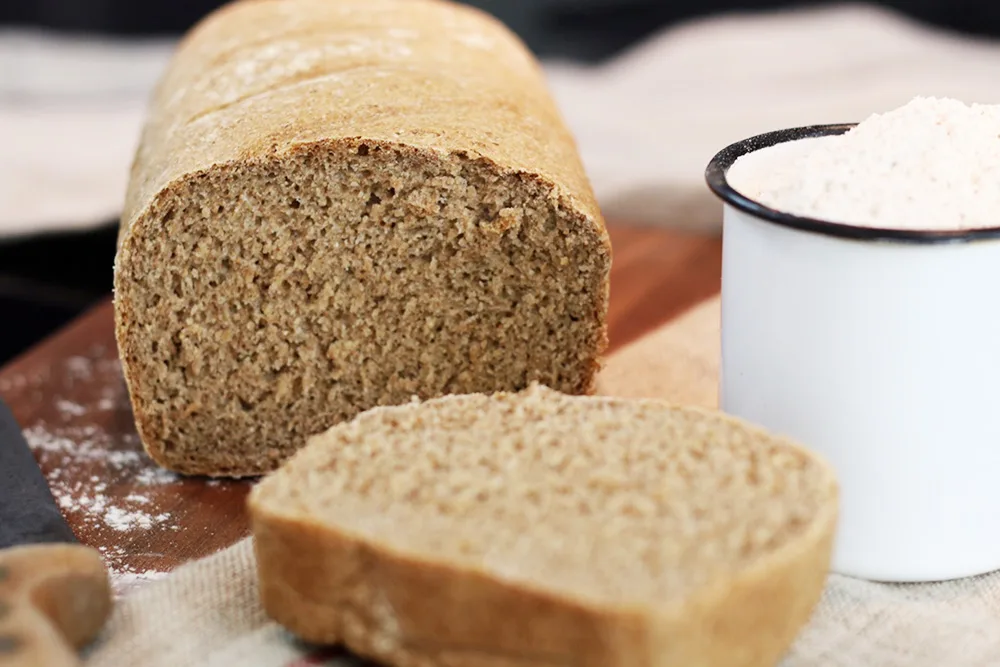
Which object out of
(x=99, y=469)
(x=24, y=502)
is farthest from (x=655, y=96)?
(x=24, y=502)

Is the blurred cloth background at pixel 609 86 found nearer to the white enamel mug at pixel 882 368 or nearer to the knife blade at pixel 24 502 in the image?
the knife blade at pixel 24 502

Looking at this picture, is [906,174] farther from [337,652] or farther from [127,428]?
[127,428]

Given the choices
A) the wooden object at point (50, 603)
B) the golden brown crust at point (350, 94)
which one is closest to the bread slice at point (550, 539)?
the wooden object at point (50, 603)

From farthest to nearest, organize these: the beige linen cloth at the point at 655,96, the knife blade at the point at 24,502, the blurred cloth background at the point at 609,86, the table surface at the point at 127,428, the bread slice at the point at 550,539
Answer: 1. the beige linen cloth at the point at 655,96
2. the blurred cloth background at the point at 609,86
3. the table surface at the point at 127,428
4. the knife blade at the point at 24,502
5. the bread slice at the point at 550,539

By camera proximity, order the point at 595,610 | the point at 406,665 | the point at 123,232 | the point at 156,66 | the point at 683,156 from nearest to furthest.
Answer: the point at 595,610, the point at 406,665, the point at 123,232, the point at 683,156, the point at 156,66

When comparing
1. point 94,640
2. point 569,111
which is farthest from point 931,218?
point 569,111

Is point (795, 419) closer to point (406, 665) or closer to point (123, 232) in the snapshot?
point (406, 665)

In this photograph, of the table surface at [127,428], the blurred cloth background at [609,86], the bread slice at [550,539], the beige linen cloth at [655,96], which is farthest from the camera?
the beige linen cloth at [655,96]
